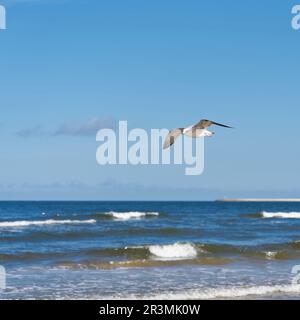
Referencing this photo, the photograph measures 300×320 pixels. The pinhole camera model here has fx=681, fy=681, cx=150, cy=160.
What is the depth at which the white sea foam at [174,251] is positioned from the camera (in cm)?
2138

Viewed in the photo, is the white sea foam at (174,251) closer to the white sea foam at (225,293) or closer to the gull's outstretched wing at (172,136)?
the white sea foam at (225,293)

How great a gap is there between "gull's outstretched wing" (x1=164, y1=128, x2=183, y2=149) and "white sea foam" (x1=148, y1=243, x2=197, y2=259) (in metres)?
11.9

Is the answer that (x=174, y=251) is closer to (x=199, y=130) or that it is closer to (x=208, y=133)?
(x=199, y=130)

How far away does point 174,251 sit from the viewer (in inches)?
881

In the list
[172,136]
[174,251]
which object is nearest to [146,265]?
[174,251]

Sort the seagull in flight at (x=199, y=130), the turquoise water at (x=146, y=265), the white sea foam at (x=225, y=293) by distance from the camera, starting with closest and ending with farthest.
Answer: the seagull in flight at (x=199, y=130) < the white sea foam at (x=225, y=293) < the turquoise water at (x=146, y=265)

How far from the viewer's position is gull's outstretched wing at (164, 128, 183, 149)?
9.21 metres

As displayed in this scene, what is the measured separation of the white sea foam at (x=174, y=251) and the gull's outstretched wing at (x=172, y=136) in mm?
11938

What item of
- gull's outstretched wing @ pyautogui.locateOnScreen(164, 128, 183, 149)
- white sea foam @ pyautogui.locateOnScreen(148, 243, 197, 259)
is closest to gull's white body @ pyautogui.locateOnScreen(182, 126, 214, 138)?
gull's outstretched wing @ pyautogui.locateOnScreen(164, 128, 183, 149)

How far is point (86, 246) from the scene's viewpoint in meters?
23.3

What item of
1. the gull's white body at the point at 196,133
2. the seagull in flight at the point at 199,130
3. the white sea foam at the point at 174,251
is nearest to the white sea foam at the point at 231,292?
the seagull in flight at the point at 199,130

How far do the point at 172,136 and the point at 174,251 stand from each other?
13549mm
